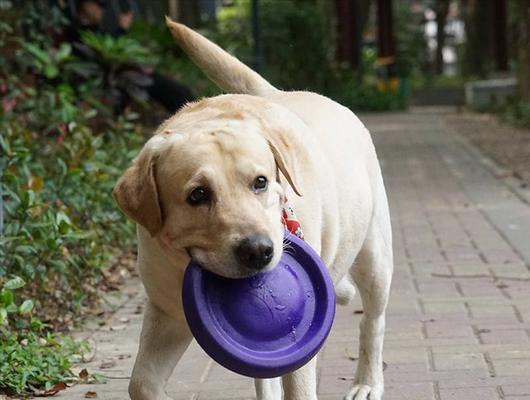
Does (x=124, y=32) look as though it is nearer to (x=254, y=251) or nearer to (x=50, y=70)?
(x=50, y=70)

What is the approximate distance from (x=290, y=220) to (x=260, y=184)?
31 centimetres

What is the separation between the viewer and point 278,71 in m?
25.5

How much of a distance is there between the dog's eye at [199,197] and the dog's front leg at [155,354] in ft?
1.86

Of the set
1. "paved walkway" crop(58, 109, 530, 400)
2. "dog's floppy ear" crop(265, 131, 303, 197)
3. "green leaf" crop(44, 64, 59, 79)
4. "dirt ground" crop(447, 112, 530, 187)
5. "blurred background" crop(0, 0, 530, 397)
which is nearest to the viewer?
"dog's floppy ear" crop(265, 131, 303, 197)

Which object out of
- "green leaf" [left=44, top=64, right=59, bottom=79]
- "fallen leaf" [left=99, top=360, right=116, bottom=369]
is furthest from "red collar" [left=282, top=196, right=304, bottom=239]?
"green leaf" [left=44, top=64, right=59, bottom=79]

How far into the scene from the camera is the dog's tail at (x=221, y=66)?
5125 mm

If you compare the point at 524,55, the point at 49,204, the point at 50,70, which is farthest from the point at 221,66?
the point at 524,55

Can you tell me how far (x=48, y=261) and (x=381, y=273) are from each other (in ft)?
6.49

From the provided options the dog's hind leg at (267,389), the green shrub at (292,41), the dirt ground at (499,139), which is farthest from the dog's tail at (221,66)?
the green shrub at (292,41)

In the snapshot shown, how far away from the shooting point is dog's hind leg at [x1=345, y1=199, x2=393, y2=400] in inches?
196

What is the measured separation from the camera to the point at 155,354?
4.08 m

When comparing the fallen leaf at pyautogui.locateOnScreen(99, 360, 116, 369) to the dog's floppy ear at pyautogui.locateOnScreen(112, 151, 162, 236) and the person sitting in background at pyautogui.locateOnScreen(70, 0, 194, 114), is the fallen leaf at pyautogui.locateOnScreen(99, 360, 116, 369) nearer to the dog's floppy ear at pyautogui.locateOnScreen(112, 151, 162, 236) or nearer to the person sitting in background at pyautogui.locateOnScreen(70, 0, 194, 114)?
the dog's floppy ear at pyautogui.locateOnScreen(112, 151, 162, 236)

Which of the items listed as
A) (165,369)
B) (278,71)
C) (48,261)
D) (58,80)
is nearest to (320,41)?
(278,71)

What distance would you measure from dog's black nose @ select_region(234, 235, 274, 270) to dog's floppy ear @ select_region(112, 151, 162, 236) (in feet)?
1.16
